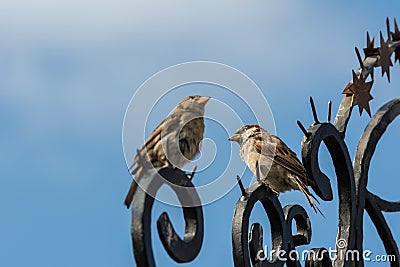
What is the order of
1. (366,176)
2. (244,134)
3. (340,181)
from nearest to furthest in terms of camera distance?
1. (340,181)
2. (366,176)
3. (244,134)

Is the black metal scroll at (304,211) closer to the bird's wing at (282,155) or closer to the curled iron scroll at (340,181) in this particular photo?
the curled iron scroll at (340,181)

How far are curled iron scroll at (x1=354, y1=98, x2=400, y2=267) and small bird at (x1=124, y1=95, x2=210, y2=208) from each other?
0.65 m

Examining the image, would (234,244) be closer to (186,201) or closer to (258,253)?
(258,253)

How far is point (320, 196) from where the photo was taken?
8.61ft

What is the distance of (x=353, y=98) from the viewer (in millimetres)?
2955

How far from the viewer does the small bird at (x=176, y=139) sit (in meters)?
2.18

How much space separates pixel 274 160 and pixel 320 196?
123cm

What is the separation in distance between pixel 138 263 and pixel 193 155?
843 millimetres

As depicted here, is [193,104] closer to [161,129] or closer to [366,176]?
[161,129]

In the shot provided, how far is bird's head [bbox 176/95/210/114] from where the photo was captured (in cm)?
247

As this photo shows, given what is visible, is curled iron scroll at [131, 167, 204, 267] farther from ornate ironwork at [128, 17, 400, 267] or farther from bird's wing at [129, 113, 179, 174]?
bird's wing at [129, 113, 179, 174]

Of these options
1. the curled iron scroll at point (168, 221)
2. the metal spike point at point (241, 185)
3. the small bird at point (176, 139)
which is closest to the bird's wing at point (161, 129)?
the small bird at point (176, 139)

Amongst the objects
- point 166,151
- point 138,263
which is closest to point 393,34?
point 166,151

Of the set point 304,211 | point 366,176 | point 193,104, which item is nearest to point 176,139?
point 193,104
